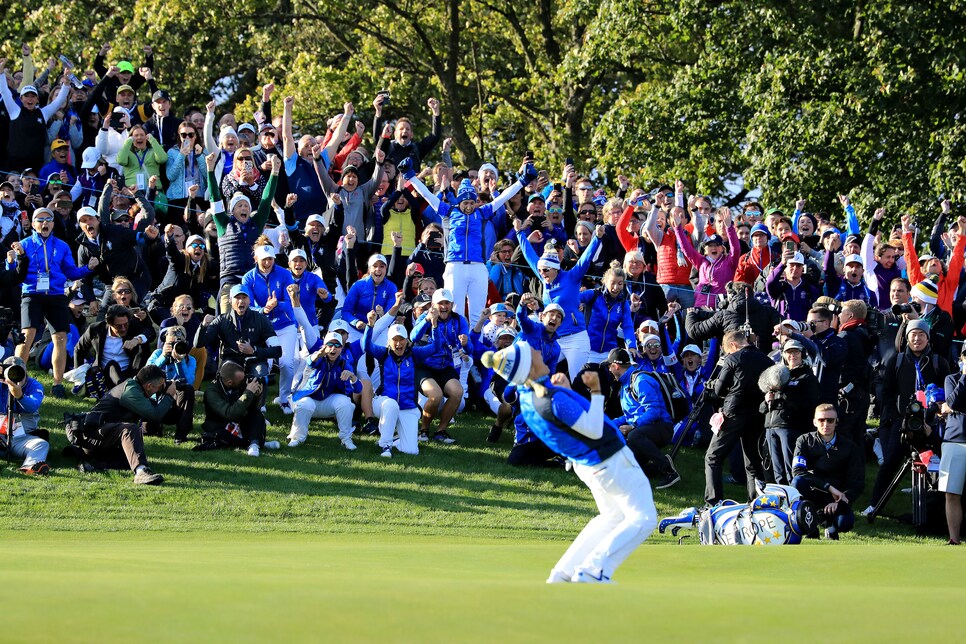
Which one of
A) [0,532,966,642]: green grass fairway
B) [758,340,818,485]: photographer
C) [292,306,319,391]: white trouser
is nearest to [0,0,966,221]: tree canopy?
[758,340,818,485]: photographer

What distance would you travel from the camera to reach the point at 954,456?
1466 cm

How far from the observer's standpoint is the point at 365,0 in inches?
1430

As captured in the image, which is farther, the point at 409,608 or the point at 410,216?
the point at 410,216

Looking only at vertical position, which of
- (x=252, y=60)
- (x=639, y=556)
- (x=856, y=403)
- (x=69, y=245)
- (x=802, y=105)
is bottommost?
(x=639, y=556)

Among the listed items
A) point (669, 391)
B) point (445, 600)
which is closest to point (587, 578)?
point (445, 600)

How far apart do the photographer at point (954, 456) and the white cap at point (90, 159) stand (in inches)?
516

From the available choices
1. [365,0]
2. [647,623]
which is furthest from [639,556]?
[365,0]

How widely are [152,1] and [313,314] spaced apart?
65.3 feet

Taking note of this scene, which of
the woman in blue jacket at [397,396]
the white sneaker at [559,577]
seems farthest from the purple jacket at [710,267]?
the white sneaker at [559,577]

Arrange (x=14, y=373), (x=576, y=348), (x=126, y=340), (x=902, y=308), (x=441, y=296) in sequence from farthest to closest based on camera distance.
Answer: (x=576, y=348) → (x=441, y=296) → (x=126, y=340) → (x=902, y=308) → (x=14, y=373)

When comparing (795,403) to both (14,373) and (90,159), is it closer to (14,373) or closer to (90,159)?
(14,373)

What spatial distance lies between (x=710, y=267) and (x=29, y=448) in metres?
9.26

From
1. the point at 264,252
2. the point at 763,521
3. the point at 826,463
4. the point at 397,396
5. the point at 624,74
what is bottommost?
the point at 763,521

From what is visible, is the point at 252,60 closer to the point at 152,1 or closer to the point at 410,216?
the point at 152,1
